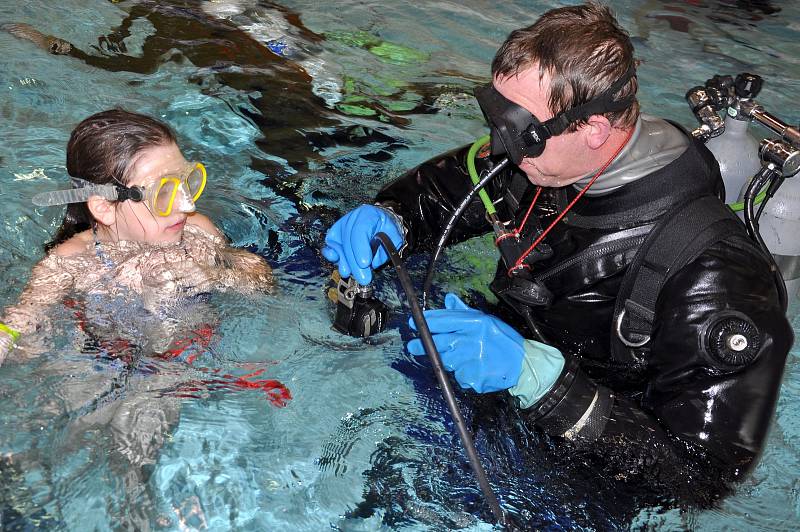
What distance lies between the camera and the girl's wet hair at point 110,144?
289cm

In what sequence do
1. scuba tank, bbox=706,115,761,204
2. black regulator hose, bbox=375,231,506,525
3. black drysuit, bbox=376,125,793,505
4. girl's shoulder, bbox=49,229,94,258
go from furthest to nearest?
scuba tank, bbox=706,115,761,204 → girl's shoulder, bbox=49,229,94,258 → black drysuit, bbox=376,125,793,505 → black regulator hose, bbox=375,231,506,525

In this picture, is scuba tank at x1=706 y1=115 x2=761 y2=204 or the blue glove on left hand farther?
scuba tank at x1=706 y1=115 x2=761 y2=204

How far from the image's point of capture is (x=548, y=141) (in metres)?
2.43

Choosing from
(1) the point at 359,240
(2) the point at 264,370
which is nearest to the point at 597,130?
(1) the point at 359,240

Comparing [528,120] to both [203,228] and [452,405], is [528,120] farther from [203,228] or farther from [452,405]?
[203,228]

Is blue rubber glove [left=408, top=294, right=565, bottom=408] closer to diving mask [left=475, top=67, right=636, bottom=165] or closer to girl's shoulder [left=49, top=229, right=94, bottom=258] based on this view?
diving mask [left=475, top=67, right=636, bottom=165]

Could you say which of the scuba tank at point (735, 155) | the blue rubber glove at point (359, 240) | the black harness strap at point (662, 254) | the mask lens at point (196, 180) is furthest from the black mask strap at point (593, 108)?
the mask lens at point (196, 180)

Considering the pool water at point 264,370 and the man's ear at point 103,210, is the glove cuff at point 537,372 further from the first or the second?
the man's ear at point 103,210

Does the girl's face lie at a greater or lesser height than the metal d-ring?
lesser

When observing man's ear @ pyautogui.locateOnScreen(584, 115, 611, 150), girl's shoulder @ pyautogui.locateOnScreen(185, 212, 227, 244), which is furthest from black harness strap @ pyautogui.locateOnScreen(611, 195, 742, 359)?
girl's shoulder @ pyautogui.locateOnScreen(185, 212, 227, 244)

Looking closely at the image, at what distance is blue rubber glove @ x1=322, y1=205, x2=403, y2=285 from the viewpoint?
2.76m

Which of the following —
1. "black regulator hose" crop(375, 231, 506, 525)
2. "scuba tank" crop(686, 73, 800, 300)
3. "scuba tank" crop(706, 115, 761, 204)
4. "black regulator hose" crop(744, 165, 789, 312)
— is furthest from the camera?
"scuba tank" crop(706, 115, 761, 204)

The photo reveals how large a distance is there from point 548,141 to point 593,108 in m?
0.17

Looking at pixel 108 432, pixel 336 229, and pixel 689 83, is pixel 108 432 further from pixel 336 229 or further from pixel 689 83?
pixel 689 83
